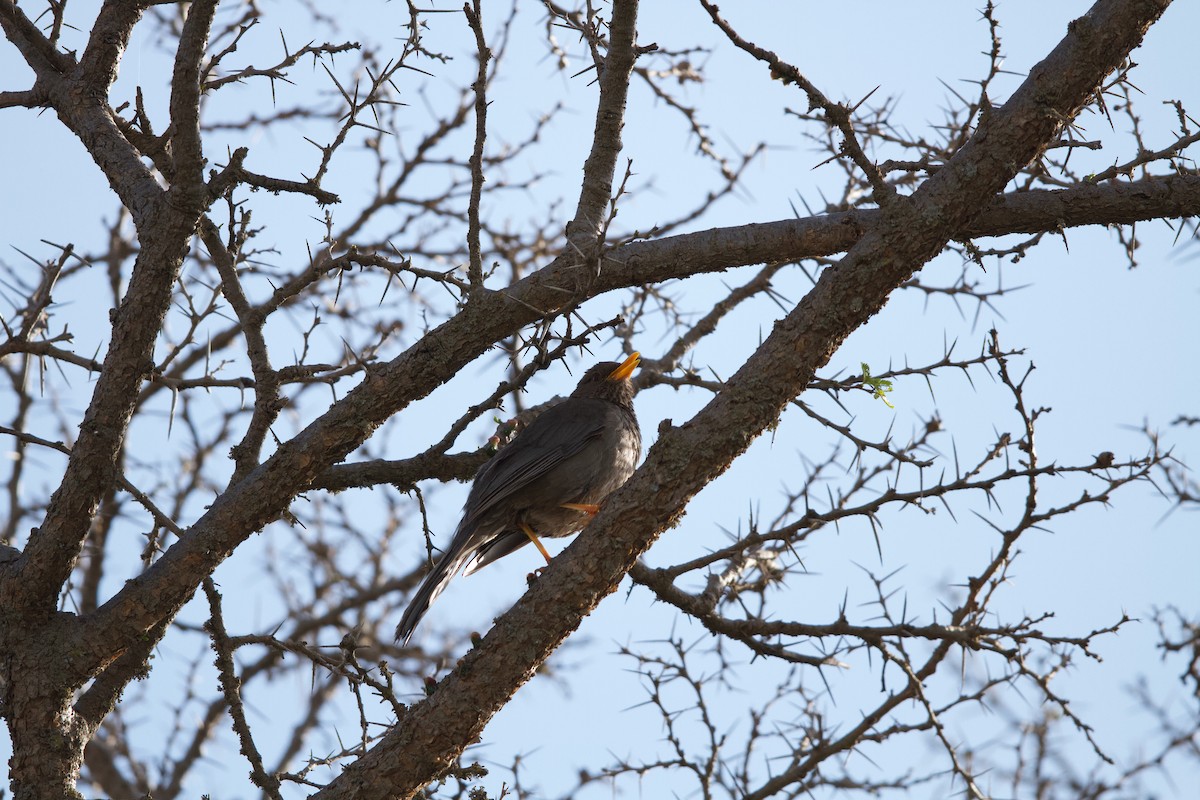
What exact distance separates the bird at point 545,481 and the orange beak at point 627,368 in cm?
33

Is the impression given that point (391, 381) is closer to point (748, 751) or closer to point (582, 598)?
point (582, 598)

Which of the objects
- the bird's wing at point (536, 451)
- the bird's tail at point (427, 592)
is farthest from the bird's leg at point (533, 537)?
the bird's tail at point (427, 592)

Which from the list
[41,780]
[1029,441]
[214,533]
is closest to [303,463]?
[214,533]

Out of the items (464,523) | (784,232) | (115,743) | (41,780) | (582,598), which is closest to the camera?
(582,598)

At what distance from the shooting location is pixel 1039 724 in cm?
735

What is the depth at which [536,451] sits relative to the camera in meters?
5.95

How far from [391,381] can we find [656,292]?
10.5 ft

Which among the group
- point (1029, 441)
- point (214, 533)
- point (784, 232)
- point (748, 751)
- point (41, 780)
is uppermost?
point (1029, 441)

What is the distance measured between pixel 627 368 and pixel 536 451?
3.36ft

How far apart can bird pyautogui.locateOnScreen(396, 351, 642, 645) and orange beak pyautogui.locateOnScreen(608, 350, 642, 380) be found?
1.08 feet

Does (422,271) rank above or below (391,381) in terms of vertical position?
above

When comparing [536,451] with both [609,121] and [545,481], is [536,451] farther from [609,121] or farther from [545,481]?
[609,121]

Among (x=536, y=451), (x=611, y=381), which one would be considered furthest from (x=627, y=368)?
(x=536, y=451)

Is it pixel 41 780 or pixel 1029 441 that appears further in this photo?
pixel 1029 441
